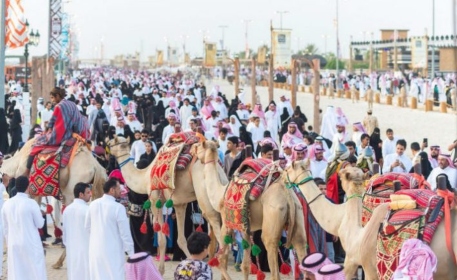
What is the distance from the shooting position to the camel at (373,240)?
8.50 m

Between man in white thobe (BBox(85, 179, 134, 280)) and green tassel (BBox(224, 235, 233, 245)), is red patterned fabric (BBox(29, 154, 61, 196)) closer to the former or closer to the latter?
green tassel (BBox(224, 235, 233, 245))

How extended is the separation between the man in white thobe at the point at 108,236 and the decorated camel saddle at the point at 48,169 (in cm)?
280

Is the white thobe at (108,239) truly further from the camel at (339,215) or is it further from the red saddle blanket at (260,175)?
the camel at (339,215)

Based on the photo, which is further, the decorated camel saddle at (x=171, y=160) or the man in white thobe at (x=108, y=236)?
the decorated camel saddle at (x=171, y=160)

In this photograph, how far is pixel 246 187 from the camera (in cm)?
1132

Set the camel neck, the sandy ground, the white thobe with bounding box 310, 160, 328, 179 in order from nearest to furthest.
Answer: the camel neck < the white thobe with bounding box 310, 160, 328, 179 < the sandy ground

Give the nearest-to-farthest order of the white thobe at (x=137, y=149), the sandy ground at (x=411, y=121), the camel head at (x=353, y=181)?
the camel head at (x=353, y=181), the white thobe at (x=137, y=149), the sandy ground at (x=411, y=121)

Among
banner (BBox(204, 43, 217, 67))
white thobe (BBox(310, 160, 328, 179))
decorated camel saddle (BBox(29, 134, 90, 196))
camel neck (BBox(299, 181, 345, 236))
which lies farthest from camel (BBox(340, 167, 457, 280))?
banner (BBox(204, 43, 217, 67))

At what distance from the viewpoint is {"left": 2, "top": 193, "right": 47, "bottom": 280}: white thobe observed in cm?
1073

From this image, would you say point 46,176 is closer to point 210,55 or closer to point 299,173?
point 299,173

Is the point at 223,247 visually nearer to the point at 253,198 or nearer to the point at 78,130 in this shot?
the point at 253,198

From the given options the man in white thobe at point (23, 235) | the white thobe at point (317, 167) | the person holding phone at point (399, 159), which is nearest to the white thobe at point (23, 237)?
the man in white thobe at point (23, 235)

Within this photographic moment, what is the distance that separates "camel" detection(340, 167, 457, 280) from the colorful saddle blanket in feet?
0.30

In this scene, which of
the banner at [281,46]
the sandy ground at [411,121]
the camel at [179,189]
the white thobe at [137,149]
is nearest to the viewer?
the camel at [179,189]
